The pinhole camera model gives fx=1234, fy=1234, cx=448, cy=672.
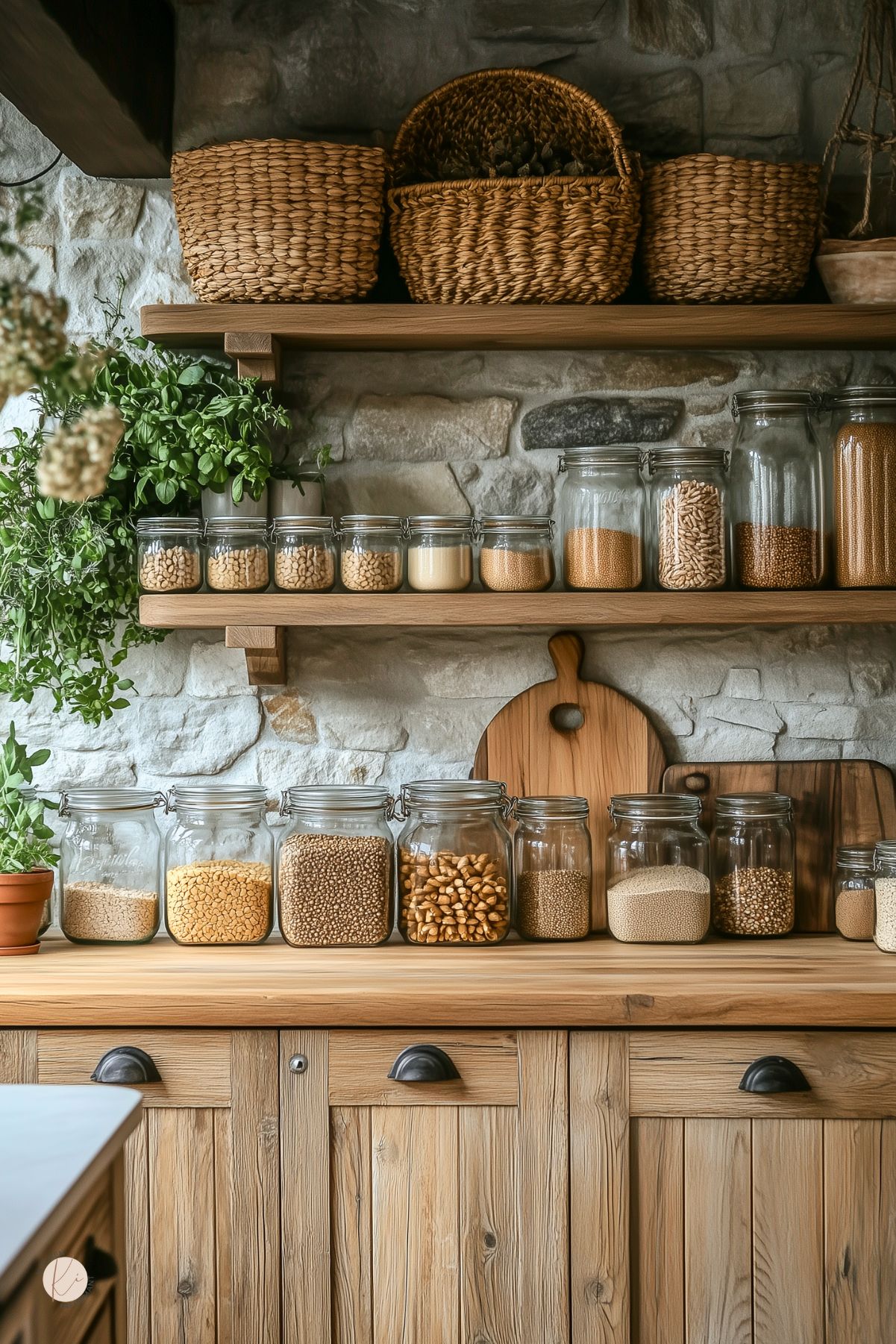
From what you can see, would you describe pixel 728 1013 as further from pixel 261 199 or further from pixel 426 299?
pixel 261 199

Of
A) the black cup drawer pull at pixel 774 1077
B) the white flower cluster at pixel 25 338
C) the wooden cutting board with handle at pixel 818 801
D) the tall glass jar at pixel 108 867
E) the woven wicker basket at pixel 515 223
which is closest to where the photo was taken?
the white flower cluster at pixel 25 338

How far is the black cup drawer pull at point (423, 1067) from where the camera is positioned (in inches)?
72.5

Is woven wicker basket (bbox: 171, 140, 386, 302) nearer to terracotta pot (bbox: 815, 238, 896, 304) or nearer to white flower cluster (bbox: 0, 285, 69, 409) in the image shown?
terracotta pot (bbox: 815, 238, 896, 304)

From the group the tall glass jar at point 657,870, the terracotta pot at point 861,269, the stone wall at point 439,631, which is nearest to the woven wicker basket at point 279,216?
the stone wall at point 439,631

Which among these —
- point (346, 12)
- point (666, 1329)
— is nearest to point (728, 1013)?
point (666, 1329)

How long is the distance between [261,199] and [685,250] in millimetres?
759

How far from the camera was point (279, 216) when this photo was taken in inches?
85.0

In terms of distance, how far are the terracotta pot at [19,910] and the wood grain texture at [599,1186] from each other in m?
0.97

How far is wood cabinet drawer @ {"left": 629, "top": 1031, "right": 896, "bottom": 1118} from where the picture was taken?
1.85 meters

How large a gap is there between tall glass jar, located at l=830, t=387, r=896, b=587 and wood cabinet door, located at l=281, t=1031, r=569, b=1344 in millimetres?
990

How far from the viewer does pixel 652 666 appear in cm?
246

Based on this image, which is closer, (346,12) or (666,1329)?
(666,1329)

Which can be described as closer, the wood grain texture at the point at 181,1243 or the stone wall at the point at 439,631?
the wood grain texture at the point at 181,1243

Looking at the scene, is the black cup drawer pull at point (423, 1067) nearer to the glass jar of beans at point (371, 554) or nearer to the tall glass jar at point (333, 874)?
the tall glass jar at point (333, 874)
